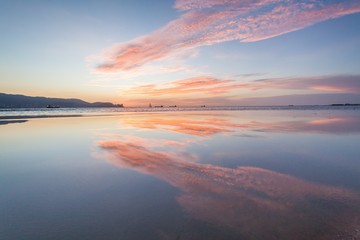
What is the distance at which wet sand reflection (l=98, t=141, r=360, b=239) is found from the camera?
526 centimetres

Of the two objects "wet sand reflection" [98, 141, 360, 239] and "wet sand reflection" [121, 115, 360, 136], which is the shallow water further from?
"wet sand reflection" [121, 115, 360, 136]

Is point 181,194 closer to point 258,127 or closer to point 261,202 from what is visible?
point 261,202

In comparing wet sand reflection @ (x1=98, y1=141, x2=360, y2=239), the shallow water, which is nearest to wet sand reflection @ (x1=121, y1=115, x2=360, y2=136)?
the shallow water

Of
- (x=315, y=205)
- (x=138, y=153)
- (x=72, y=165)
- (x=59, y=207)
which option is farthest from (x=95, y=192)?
(x=315, y=205)

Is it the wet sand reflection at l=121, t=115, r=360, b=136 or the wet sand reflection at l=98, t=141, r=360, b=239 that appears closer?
the wet sand reflection at l=98, t=141, r=360, b=239

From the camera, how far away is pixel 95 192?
7680 mm

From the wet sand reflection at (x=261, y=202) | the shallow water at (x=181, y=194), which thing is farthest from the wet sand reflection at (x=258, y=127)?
the wet sand reflection at (x=261, y=202)

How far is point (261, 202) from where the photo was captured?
665cm

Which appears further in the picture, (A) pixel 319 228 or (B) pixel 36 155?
(B) pixel 36 155

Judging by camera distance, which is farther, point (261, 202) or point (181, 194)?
point (181, 194)

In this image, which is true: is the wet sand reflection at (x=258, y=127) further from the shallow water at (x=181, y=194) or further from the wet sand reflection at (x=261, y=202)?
the wet sand reflection at (x=261, y=202)

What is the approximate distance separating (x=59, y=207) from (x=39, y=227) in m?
1.12

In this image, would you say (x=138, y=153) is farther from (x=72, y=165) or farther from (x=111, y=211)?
(x=111, y=211)

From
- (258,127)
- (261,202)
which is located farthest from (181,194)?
(258,127)
